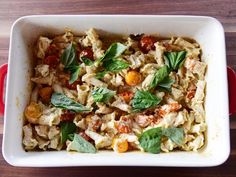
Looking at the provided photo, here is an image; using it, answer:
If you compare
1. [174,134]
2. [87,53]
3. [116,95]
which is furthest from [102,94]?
[174,134]

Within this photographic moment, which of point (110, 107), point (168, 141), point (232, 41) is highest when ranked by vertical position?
point (232, 41)

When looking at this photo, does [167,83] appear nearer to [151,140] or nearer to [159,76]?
[159,76]

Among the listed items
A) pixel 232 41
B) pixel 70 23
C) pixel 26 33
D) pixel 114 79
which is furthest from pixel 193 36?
pixel 26 33

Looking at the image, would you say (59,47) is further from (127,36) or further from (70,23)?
(127,36)

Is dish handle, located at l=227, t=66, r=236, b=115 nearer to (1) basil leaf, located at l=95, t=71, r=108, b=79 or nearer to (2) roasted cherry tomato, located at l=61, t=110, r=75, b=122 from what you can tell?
(1) basil leaf, located at l=95, t=71, r=108, b=79

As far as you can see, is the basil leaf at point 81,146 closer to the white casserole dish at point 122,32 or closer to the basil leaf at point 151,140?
the white casserole dish at point 122,32

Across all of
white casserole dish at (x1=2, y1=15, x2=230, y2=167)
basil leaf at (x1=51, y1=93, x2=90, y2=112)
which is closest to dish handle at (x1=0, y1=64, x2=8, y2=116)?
white casserole dish at (x1=2, y1=15, x2=230, y2=167)

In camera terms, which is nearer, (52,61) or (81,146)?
(81,146)
